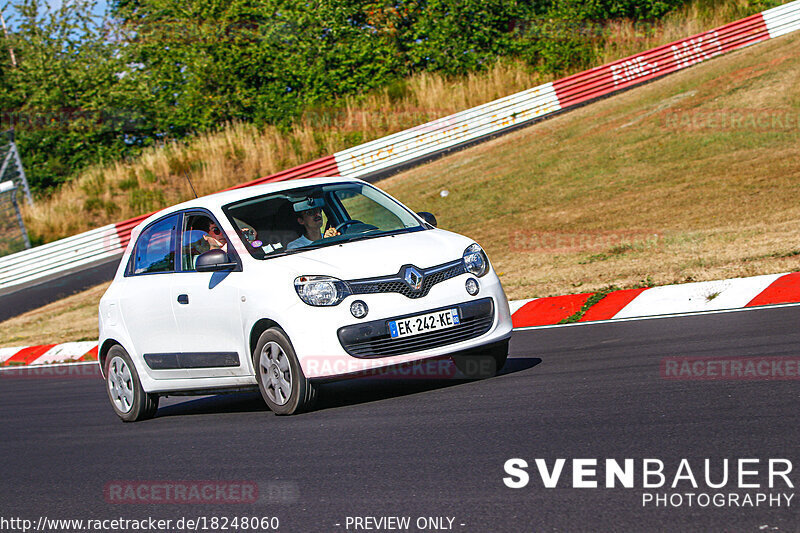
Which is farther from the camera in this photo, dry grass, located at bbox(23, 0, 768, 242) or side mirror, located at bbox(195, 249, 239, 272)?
dry grass, located at bbox(23, 0, 768, 242)

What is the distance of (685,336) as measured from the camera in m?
8.41

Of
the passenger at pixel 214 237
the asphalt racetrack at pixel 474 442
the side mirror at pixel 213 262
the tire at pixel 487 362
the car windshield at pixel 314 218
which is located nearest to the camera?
the asphalt racetrack at pixel 474 442

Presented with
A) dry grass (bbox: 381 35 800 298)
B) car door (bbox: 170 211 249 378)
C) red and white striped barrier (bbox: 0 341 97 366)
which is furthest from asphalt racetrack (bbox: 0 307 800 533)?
red and white striped barrier (bbox: 0 341 97 366)

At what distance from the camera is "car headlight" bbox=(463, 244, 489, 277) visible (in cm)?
754

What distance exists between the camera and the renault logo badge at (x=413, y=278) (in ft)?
23.4

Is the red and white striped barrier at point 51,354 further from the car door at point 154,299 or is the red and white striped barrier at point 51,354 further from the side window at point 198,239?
the side window at point 198,239

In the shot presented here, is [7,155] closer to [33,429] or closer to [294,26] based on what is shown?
[294,26]

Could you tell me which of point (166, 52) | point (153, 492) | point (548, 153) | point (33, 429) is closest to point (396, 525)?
point (153, 492)

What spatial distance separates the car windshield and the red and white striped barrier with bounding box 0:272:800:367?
3042 mm

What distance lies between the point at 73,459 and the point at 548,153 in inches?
704

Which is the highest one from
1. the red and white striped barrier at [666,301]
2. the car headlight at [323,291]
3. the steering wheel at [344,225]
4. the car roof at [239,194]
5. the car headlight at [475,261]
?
the car roof at [239,194]

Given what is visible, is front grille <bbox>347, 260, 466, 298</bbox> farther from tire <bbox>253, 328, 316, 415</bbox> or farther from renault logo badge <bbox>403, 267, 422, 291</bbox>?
tire <bbox>253, 328, 316, 415</bbox>

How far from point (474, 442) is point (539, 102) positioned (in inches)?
1066

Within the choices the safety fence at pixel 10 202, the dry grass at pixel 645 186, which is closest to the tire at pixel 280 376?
the dry grass at pixel 645 186
